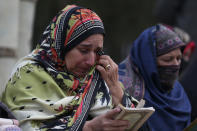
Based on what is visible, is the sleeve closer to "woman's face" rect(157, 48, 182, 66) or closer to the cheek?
the cheek

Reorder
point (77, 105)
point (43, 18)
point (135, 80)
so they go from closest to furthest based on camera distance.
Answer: point (77, 105) < point (135, 80) < point (43, 18)

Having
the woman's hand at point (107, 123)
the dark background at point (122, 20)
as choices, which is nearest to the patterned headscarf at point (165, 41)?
the woman's hand at point (107, 123)

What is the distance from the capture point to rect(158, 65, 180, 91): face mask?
4.09 metres

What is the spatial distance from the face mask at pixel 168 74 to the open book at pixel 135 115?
4.00ft

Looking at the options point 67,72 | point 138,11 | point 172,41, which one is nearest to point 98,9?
point 138,11

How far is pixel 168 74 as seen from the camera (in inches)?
161

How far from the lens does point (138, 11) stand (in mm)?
14742

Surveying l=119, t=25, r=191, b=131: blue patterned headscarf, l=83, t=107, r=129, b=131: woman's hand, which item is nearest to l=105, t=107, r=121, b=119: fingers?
l=83, t=107, r=129, b=131: woman's hand

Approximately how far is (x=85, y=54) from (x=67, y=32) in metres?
0.19

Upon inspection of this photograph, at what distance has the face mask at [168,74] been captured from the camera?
4.09 meters

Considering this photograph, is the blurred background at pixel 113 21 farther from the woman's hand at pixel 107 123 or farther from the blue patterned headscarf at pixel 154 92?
the woman's hand at pixel 107 123

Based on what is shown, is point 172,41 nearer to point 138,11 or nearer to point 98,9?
point 98,9

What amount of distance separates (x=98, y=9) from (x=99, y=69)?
10795mm

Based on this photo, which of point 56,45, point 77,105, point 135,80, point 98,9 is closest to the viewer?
point 77,105
